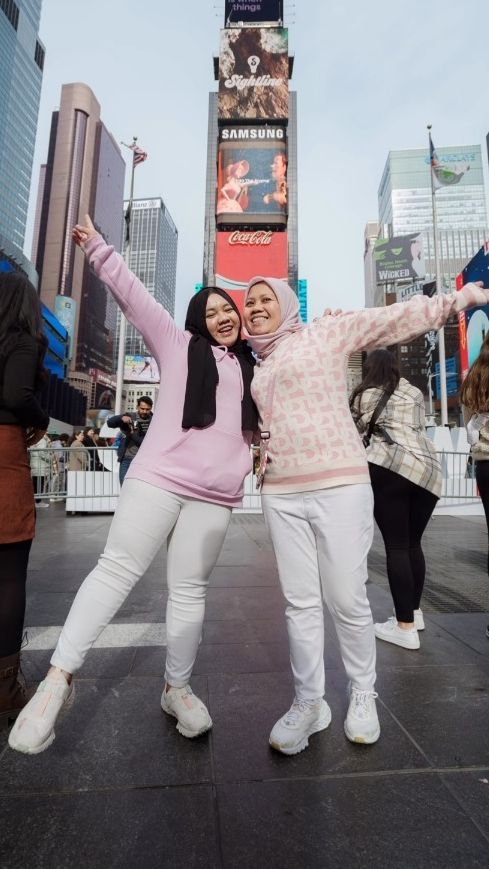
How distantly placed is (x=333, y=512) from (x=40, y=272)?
149 meters

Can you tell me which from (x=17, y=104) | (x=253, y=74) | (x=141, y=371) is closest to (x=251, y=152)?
(x=253, y=74)

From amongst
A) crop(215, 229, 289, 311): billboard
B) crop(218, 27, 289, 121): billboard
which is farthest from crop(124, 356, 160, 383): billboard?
crop(218, 27, 289, 121): billboard

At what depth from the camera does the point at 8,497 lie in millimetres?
2039

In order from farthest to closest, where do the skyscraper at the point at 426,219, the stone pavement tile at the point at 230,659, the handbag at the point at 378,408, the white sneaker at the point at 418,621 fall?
the skyscraper at the point at 426,219
the white sneaker at the point at 418,621
the handbag at the point at 378,408
the stone pavement tile at the point at 230,659

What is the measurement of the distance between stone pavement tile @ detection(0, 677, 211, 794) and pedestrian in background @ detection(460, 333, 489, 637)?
2175mm

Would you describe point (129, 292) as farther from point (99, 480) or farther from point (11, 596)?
point (99, 480)

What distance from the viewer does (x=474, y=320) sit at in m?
18.6

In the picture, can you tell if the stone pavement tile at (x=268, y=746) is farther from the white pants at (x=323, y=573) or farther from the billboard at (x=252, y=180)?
the billboard at (x=252, y=180)

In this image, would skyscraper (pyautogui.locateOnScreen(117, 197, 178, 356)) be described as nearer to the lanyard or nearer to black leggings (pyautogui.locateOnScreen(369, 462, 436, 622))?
black leggings (pyautogui.locateOnScreen(369, 462, 436, 622))

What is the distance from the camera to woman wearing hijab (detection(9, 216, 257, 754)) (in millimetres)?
1807

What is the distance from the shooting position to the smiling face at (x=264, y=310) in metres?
2.09

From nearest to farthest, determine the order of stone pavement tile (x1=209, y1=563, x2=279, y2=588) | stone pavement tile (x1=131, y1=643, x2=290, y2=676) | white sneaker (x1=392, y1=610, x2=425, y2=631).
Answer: stone pavement tile (x1=131, y1=643, x2=290, y2=676), white sneaker (x1=392, y1=610, x2=425, y2=631), stone pavement tile (x1=209, y1=563, x2=279, y2=588)

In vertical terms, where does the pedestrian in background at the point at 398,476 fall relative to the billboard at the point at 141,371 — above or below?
below

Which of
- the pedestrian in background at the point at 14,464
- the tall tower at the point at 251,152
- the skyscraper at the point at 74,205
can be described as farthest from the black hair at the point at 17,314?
the skyscraper at the point at 74,205
